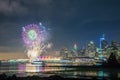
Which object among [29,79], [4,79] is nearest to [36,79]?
[29,79]

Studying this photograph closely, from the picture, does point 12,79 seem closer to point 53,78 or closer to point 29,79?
point 29,79

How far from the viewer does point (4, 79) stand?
224ft

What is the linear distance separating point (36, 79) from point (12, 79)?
16.8 ft

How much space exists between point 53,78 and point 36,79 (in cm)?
370

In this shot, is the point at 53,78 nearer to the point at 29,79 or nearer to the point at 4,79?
the point at 29,79

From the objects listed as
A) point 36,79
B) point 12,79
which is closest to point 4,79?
point 12,79

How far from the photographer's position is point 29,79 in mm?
70500

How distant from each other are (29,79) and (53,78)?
16.7 ft

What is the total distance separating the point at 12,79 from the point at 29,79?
11.7ft

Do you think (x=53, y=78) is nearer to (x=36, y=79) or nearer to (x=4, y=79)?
(x=36, y=79)

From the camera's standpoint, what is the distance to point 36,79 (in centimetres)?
7106

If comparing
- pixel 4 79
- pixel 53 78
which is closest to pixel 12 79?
pixel 4 79

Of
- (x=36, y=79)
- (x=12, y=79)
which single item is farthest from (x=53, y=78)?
(x=12, y=79)
